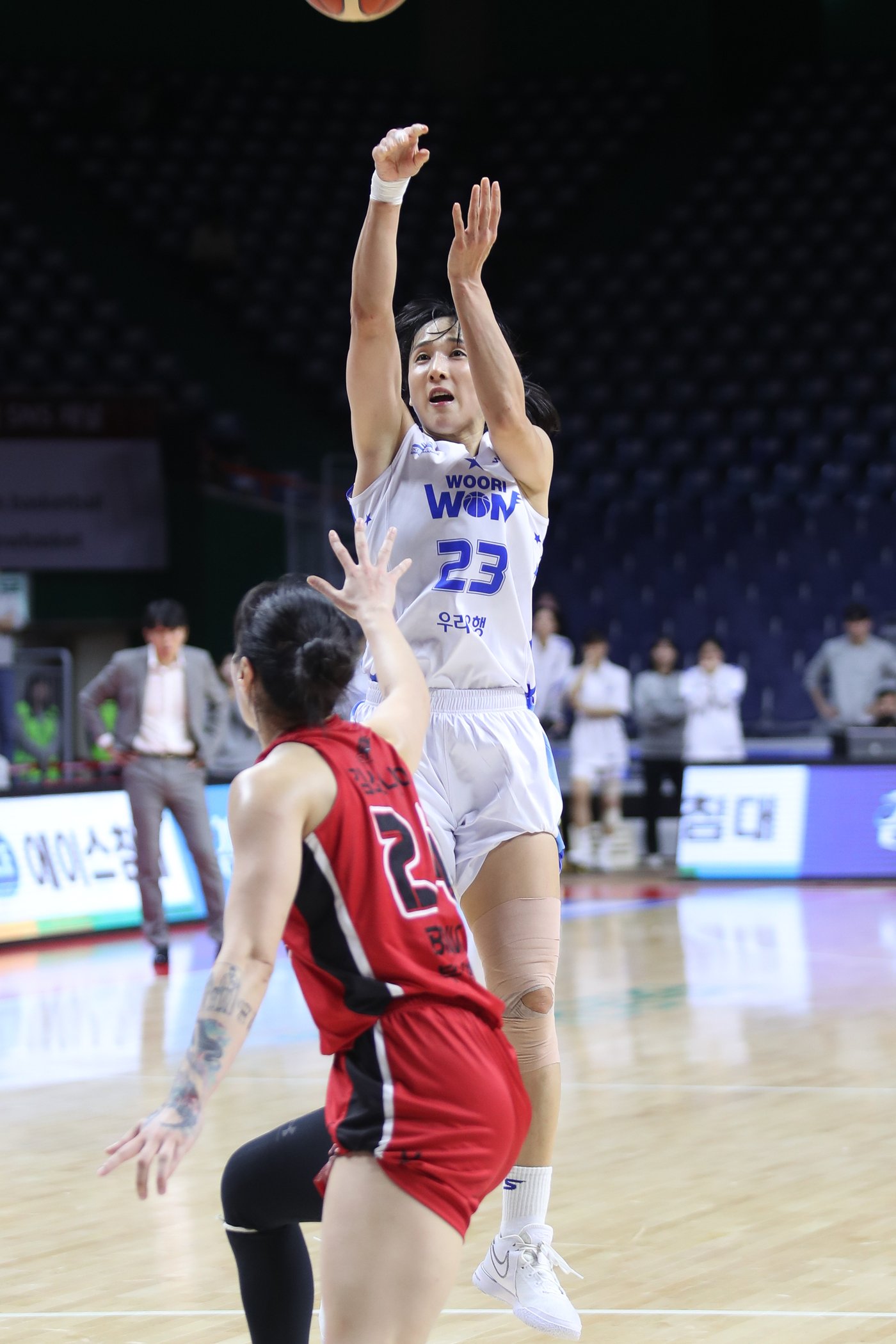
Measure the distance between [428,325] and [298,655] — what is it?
1612 millimetres

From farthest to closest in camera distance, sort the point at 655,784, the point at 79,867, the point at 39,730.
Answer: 1. the point at 655,784
2. the point at 39,730
3. the point at 79,867

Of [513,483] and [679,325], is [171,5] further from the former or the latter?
[513,483]

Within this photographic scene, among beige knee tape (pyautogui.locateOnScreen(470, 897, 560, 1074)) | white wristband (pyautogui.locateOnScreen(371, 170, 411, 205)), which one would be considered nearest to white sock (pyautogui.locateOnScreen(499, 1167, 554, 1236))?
beige knee tape (pyautogui.locateOnScreen(470, 897, 560, 1074))

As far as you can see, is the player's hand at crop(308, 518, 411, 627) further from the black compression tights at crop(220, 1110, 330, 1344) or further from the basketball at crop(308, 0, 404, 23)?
the basketball at crop(308, 0, 404, 23)

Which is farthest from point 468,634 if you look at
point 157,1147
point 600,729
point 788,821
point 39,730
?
point 600,729

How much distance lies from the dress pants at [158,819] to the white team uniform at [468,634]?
547 centimetres

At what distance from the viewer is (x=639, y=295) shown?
17.6m

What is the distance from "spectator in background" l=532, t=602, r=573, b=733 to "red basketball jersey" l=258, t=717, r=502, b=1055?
10043 mm

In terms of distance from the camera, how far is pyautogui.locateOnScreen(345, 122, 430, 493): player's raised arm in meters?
3.33

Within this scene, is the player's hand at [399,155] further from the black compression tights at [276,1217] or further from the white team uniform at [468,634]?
the black compression tights at [276,1217]

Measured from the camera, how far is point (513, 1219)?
11.0ft

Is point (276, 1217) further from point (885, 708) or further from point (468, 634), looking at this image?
point (885, 708)

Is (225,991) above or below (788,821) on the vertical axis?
above

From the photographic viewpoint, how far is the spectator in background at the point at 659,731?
1281cm
